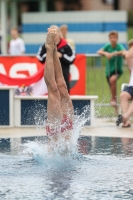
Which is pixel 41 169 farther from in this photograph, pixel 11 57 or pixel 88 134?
pixel 11 57

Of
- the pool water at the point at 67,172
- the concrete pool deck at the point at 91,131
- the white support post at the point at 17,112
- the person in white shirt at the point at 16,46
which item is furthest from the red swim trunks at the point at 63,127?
the person in white shirt at the point at 16,46

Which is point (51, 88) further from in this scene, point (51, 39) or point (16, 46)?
point (16, 46)

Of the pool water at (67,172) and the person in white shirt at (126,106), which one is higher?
the person in white shirt at (126,106)

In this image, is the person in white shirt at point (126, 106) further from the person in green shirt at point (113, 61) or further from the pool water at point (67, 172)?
the person in green shirt at point (113, 61)

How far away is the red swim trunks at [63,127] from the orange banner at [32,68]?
6249mm

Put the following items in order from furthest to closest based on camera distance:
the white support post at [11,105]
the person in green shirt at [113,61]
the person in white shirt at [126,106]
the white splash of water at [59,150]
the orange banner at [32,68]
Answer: the orange banner at [32,68], the person in green shirt at [113,61], the white support post at [11,105], the person in white shirt at [126,106], the white splash of water at [59,150]

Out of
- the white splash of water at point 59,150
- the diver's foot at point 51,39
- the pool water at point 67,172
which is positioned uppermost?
the diver's foot at point 51,39

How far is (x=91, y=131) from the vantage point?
41.5ft

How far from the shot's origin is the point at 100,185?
784 centimetres

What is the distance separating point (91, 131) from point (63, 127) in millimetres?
3312

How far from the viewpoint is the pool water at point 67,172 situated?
745 centimetres

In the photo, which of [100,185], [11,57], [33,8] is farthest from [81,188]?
[33,8]

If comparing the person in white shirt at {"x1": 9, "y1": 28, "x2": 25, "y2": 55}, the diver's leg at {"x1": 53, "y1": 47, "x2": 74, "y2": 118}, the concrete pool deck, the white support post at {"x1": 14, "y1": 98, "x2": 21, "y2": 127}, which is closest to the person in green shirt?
the concrete pool deck

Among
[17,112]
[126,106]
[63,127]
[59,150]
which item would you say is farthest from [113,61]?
[59,150]
